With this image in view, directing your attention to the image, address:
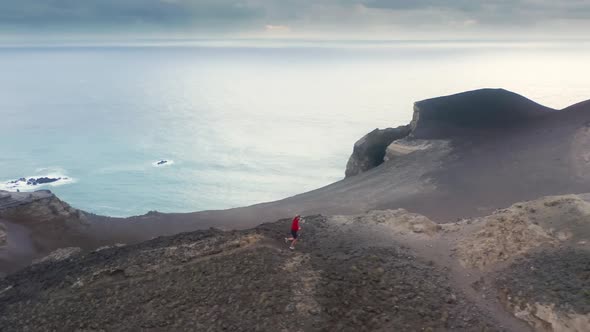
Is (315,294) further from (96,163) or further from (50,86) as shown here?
(50,86)

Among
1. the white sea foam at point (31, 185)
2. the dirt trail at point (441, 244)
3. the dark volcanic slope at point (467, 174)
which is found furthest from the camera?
the white sea foam at point (31, 185)

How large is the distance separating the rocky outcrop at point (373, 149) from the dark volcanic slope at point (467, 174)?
2.70 m

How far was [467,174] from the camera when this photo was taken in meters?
32.8

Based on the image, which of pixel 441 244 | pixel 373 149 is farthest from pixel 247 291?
pixel 373 149

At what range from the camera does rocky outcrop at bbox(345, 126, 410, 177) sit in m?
45.1

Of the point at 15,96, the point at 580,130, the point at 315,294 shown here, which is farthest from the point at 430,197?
the point at 15,96

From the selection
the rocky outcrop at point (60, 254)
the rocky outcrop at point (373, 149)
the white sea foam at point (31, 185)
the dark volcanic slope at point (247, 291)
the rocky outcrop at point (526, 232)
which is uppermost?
the rocky outcrop at point (373, 149)

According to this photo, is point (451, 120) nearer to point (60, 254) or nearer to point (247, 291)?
point (60, 254)

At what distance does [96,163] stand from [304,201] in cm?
6121

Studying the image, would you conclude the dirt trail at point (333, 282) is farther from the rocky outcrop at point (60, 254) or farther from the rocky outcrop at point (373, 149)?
the rocky outcrop at point (373, 149)

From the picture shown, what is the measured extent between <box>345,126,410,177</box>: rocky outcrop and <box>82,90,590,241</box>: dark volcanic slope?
8.87ft

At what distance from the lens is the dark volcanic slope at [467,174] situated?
2766cm

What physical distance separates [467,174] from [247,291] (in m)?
22.4

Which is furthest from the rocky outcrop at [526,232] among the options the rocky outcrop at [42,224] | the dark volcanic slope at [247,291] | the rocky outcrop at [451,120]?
the rocky outcrop at [451,120]
